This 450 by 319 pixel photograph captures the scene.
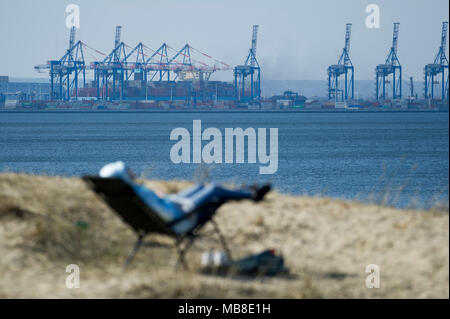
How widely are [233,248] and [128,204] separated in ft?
5.00

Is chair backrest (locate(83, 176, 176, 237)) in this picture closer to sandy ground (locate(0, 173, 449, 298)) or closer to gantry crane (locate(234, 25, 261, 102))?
sandy ground (locate(0, 173, 449, 298))

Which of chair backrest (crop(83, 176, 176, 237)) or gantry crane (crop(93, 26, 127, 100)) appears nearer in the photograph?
chair backrest (crop(83, 176, 176, 237))

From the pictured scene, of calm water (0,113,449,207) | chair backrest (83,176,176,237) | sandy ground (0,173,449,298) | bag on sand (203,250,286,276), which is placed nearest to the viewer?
chair backrest (83,176,176,237)

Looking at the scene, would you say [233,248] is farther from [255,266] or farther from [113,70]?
[113,70]

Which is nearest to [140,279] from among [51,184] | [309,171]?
[51,184]

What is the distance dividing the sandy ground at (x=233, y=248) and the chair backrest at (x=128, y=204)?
1.06 feet

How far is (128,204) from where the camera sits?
5.16 m

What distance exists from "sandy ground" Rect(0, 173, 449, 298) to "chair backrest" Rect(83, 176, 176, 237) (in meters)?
0.32

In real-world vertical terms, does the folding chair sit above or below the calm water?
above

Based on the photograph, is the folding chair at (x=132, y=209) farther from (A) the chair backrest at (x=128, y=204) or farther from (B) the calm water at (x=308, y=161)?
(B) the calm water at (x=308, y=161)

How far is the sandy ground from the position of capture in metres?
5.14

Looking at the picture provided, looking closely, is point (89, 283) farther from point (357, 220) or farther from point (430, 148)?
point (430, 148)

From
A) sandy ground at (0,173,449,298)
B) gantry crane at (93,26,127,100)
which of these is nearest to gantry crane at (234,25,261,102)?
gantry crane at (93,26,127,100)

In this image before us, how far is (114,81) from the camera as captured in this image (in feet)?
493
